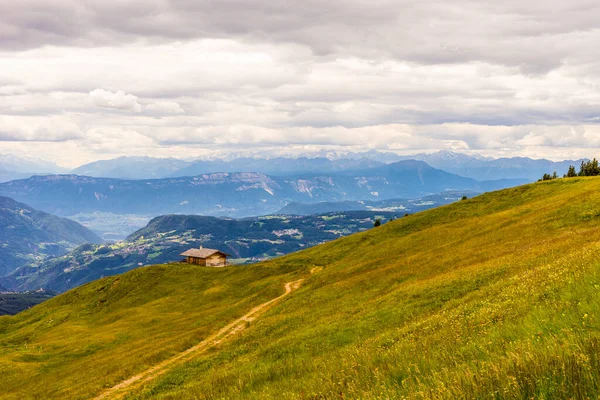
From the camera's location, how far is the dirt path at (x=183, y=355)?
37.0m

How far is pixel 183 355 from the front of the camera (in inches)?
1742

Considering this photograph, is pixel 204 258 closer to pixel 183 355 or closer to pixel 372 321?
pixel 183 355

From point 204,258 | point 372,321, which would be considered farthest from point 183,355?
point 204,258

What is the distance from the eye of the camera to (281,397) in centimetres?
A: 1363

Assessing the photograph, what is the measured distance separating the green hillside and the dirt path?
1.42 feet

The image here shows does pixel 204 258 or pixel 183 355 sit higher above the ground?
pixel 183 355

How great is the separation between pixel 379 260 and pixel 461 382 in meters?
56.6

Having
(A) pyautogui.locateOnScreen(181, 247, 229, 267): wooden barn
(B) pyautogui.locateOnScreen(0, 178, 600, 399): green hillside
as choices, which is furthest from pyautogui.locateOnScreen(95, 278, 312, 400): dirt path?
(A) pyautogui.locateOnScreen(181, 247, 229, 267): wooden barn

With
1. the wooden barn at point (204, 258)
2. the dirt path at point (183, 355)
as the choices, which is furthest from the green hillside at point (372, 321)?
the wooden barn at point (204, 258)

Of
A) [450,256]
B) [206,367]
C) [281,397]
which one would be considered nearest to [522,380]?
[281,397]

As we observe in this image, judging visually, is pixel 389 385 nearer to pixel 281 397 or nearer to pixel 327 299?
pixel 281 397

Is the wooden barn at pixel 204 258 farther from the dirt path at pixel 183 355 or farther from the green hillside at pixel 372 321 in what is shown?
the dirt path at pixel 183 355

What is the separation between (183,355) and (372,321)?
25300 mm

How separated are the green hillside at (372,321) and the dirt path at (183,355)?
1.42 ft
